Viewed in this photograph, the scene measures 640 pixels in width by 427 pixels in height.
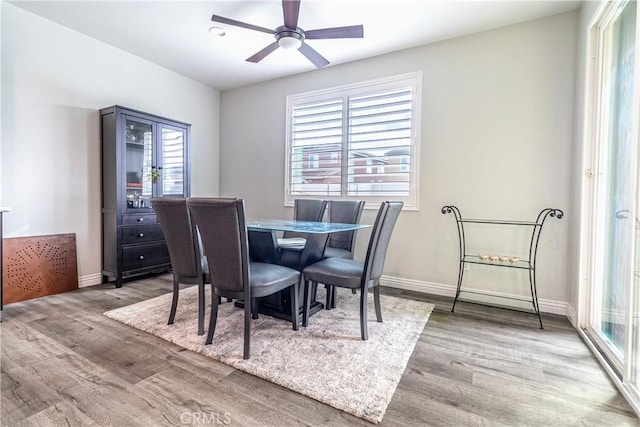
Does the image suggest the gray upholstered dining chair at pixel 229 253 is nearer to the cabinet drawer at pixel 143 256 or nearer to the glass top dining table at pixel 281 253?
the glass top dining table at pixel 281 253

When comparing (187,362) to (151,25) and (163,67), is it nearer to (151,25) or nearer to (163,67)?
(151,25)

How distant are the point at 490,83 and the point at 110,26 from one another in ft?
13.0

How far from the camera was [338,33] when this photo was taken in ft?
8.00

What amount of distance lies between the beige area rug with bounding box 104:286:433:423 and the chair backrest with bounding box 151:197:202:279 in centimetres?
48

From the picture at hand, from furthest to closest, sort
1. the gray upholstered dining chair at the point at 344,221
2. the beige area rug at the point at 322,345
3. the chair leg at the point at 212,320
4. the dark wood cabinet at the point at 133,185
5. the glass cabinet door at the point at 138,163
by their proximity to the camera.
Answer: the glass cabinet door at the point at 138,163 < the dark wood cabinet at the point at 133,185 < the gray upholstered dining chair at the point at 344,221 < the chair leg at the point at 212,320 < the beige area rug at the point at 322,345

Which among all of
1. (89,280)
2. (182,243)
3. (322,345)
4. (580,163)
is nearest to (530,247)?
(580,163)

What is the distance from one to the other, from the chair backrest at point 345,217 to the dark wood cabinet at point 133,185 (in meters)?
2.06

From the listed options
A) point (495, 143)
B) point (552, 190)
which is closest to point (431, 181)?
point (495, 143)

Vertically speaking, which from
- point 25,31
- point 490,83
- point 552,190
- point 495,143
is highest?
point 25,31

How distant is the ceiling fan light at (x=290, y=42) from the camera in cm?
251

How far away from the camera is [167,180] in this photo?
12.7 feet

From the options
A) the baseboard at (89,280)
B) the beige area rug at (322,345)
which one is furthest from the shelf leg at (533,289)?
the baseboard at (89,280)

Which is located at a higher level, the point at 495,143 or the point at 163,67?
the point at 163,67

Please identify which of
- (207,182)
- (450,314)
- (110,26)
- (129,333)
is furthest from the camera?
(207,182)
